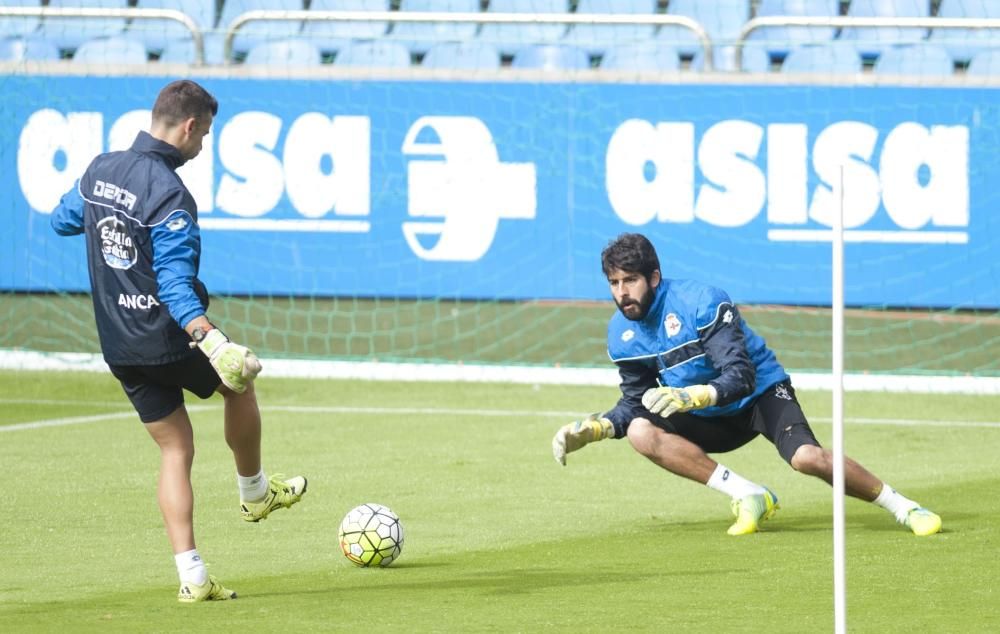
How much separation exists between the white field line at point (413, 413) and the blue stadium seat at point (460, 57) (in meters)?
3.88

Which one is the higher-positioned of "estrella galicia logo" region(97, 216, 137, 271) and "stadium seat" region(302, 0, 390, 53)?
"stadium seat" region(302, 0, 390, 53)

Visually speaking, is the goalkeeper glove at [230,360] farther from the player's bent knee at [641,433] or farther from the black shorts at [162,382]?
the player's bent knee at [641,433]


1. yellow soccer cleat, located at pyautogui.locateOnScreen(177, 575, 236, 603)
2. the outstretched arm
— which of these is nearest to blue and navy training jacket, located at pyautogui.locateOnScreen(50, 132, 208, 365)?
the outstretched arm

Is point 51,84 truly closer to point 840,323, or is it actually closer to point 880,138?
point 880,138

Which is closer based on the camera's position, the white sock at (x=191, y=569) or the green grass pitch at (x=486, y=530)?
the green grass pitch at (x=486, y=530)

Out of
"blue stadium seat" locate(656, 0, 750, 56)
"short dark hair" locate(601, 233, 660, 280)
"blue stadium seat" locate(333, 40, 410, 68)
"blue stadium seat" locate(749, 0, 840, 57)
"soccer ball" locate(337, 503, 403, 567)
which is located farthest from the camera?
"blue stadium seat" locate(656, 0, 750, 56)

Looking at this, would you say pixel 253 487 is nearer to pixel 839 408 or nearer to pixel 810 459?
pixel 810 459

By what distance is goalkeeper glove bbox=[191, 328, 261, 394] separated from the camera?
18.6ft

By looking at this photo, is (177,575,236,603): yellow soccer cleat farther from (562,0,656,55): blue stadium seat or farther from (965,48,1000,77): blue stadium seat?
(965,48,1000,77): blue stadium seat

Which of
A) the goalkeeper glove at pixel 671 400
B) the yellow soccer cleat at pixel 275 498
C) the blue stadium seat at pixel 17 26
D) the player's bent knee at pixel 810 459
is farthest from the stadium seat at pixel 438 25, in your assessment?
the yellow soccer cleat at pixel 275 498

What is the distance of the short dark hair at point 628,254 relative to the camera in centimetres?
726

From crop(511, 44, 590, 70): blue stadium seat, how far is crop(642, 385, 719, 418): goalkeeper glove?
9091 mm

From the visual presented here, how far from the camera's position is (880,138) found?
528 inches

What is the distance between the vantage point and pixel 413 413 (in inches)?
475
